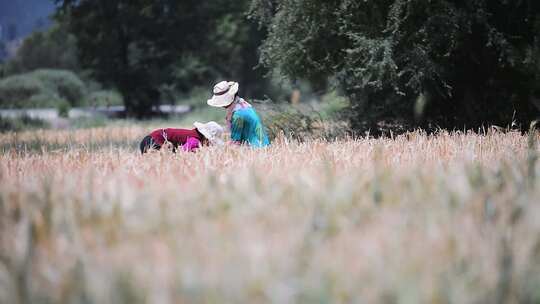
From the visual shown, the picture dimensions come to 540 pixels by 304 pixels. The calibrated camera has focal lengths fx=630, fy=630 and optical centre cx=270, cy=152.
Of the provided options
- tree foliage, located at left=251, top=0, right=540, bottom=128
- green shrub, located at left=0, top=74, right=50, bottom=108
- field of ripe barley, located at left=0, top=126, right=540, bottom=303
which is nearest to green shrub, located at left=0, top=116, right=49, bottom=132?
tree foliage, located at left=251, top=0, right=540, bottom=128

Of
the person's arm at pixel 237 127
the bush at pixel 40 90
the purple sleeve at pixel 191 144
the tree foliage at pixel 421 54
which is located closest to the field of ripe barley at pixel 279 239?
the purple sleeve at pixel 191 144

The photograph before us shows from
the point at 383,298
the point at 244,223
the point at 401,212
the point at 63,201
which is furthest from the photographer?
the point at 63,201

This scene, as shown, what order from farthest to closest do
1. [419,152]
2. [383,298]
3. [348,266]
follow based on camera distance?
[419,152]
[348,266]
[383,298]

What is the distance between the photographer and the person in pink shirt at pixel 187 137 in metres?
7.41

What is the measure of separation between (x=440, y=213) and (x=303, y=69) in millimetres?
8205

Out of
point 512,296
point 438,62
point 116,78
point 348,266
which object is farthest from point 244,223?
point 116,78

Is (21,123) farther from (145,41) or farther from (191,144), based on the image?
(191,144)

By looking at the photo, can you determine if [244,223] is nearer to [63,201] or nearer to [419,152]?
[63,201]

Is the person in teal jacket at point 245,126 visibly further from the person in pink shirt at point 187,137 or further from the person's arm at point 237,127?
the person in pink shirt at point 187,137

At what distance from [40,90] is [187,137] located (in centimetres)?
3413

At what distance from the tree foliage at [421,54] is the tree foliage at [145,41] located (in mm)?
19140

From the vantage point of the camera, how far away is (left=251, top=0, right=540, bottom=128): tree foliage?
360 inches

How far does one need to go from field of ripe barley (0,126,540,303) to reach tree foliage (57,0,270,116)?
86.7 ft

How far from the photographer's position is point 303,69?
11.0 metres
